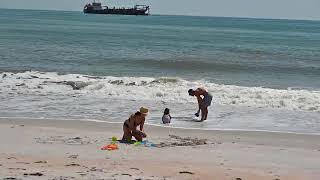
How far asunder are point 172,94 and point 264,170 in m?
10.5

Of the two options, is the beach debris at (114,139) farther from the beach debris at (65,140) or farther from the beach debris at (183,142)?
the beach debris at (183,142)

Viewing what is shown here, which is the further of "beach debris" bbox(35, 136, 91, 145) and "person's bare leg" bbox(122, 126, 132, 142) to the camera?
"person's bare leg" bbox(122, 126, 132, 142)

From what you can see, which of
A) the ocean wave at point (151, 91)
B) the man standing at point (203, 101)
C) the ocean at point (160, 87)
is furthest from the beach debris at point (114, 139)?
the ocean wave at point (151, 91)

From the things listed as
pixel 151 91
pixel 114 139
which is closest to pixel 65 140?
pixel 114 139

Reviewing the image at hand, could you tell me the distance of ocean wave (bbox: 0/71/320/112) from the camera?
17672 millimetres

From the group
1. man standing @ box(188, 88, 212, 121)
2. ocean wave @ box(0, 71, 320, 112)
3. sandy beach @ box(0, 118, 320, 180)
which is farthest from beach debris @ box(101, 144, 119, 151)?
ocean wave @ box(0, 71, 320, 112)

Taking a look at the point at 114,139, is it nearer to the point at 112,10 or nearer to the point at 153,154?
the point at 153,154

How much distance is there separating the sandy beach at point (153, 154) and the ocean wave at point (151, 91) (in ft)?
16.7

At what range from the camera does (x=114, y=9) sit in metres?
148

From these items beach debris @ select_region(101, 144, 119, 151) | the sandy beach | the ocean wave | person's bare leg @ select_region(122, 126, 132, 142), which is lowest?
the sandy beach

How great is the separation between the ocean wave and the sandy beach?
5.10m

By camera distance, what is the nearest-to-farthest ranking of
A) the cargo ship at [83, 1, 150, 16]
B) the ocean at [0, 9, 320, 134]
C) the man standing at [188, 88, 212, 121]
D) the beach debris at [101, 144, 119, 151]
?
the beach debris at [101, 144, 119, 151], the man standing at [188, 88, 212, 121], the ocean at [0, 9, 320, 134], the cargo ship at [83, 1, 150, 16]

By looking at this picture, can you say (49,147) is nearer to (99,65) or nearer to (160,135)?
(160,135)

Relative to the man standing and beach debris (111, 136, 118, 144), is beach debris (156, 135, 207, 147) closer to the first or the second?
beach debris (111, 136, 118, 144)
